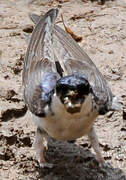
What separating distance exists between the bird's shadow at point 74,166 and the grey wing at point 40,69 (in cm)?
46

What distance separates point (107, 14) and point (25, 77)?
1908 millimetres

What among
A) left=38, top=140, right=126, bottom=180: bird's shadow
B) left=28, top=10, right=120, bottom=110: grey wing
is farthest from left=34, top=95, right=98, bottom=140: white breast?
left=38, top=140, right=126, bottom=180: bird's shadow

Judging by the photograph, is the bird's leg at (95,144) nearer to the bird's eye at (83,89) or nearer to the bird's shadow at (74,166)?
the bird's shadow at (74,166)

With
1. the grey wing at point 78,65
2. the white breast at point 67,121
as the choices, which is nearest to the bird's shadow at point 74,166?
the white breast at point 67,121

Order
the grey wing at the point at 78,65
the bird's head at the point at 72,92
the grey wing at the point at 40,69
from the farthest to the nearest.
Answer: the grey wing at the point at 78,65 < the grey wing at the point at 40,69 < the bird's head at the point at 72,92

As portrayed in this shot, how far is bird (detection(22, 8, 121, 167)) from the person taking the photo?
3.81 metres

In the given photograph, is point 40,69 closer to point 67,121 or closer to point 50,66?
point 50,66

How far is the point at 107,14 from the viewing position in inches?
245

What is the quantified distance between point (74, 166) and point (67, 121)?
22.4 inches

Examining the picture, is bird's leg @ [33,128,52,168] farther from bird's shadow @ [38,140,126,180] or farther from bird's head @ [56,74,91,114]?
bird's head @ [56,74,91,114]

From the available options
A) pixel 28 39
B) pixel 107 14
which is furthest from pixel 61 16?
pixel 28 39

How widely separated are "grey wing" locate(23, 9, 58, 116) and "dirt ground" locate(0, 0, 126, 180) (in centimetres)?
36

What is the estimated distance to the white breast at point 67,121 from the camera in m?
3.87

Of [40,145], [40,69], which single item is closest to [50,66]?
[40,69]
